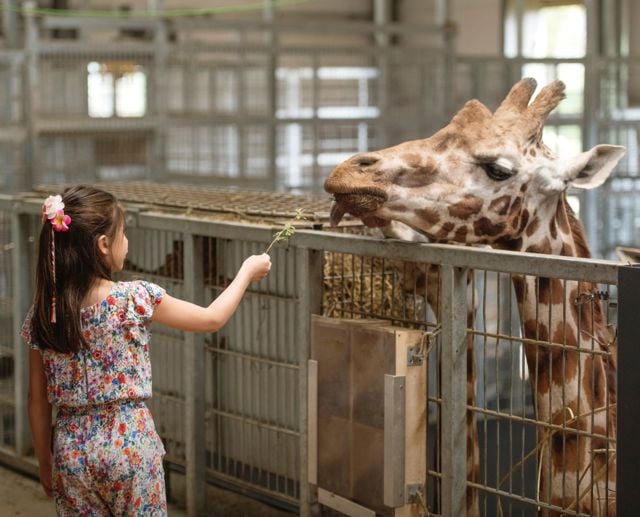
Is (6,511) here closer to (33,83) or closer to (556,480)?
(556,480)

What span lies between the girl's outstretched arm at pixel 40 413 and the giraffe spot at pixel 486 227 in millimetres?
1564

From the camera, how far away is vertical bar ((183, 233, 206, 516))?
194 inches

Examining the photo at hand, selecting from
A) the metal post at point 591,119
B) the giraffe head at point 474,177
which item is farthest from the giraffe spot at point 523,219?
the metal post at point 591,119

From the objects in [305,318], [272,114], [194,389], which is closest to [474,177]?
[305,318]

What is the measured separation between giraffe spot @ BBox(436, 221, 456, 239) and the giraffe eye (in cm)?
23

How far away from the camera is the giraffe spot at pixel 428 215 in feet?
12.8

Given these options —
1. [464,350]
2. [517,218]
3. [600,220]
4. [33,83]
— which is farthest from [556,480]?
[600,220]

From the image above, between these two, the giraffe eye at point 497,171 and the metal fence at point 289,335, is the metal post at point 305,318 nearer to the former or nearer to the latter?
the metal fence at point 289,335

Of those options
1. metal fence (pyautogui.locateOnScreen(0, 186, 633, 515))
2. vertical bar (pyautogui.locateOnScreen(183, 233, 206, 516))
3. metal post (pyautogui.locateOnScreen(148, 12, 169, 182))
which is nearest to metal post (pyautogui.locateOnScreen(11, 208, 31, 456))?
metal fence (pyautogui.locateOnScreen(0, 186, 633, 515))

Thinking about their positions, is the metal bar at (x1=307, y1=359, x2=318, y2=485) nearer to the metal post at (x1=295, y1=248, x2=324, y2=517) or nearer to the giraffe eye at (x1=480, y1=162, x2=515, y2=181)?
the metal post at (x1=295, y1=248, x2=324, y2=517)

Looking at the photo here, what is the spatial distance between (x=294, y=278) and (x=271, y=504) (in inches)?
44.3

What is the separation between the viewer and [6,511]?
216 inches

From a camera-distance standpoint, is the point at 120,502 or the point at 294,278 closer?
the point at 120,502

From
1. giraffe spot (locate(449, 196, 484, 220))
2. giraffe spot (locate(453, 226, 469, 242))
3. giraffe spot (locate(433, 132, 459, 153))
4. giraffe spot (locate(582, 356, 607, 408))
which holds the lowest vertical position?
giraffe spot (locate(582, 356, 607, 408))
